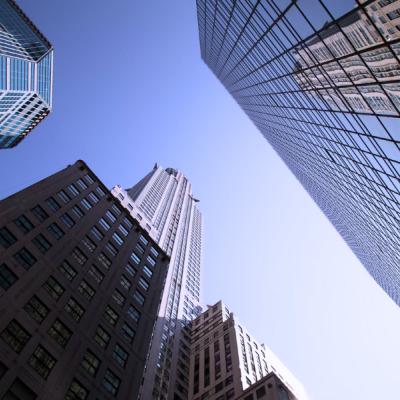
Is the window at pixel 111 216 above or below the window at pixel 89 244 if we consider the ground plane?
above

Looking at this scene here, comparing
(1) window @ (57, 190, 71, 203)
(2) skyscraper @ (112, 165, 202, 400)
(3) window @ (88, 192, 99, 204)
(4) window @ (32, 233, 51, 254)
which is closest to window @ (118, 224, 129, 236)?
(3) window @ (88, 192, 99, 204)

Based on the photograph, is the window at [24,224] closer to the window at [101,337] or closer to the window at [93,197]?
the window at [101,337]

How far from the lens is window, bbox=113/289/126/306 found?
141ft

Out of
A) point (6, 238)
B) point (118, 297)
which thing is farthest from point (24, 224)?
point (118, 297)

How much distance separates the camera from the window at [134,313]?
4303 centimetres

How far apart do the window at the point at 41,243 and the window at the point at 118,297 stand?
29.7 feet

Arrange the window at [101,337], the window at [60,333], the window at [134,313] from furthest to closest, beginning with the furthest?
the window at [134,313] → the window at [101,337] → the window at [60,333]

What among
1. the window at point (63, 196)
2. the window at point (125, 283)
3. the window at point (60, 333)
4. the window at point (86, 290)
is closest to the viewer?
the window at point (60, 333)

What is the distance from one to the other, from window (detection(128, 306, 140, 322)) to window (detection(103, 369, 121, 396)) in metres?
8.51

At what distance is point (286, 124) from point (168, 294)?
73.7 metres

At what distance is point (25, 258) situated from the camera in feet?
119

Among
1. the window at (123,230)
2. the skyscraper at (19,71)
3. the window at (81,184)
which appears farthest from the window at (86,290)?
the skyscraper at (19,71)

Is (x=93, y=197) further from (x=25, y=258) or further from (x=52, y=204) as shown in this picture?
(x=25, y=258)

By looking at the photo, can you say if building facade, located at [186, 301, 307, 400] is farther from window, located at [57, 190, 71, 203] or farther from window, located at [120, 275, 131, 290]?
window, located at [57, 190, 71, 203]
